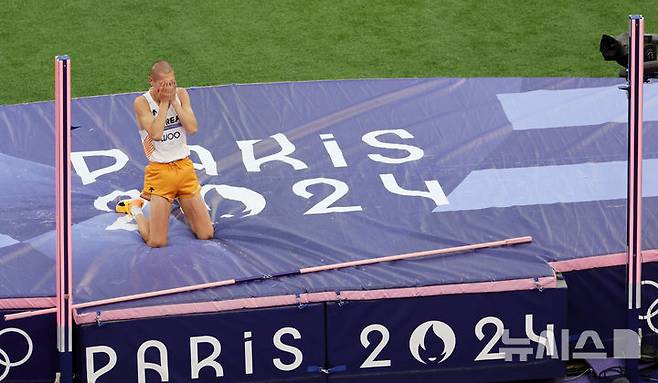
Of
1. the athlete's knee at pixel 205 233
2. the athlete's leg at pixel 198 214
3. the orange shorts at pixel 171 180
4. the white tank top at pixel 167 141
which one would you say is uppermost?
the white tank top at pixel 167 141

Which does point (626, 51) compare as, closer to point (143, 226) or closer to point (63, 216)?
point (143, 226)

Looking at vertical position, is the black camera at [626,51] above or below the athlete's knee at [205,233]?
above

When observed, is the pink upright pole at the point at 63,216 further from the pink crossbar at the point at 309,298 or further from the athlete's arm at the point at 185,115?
the athlete's arm at the point at 185,115

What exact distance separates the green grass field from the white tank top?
2812 millimetres

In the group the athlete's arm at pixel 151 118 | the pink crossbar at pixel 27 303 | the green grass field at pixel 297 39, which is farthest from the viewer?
the green grass field at pixel 297 39

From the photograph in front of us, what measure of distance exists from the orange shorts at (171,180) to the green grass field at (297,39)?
283 centimetres

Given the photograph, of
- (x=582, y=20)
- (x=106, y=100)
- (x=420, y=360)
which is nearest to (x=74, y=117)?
(x=106, y=100)

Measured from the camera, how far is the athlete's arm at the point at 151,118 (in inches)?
293

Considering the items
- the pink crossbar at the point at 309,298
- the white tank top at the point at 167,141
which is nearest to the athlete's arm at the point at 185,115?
the white tank top at the point at 167,141

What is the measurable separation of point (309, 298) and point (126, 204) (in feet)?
4.77

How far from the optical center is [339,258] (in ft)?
24.3

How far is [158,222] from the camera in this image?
295 inches

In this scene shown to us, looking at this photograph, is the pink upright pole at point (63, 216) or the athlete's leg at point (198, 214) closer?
the pink upright pole at point (63, 216)

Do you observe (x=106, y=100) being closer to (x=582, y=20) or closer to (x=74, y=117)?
(x=74, y=117)
